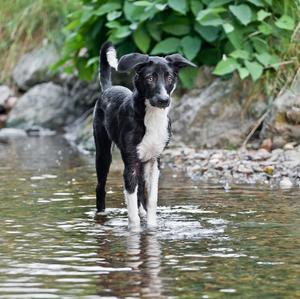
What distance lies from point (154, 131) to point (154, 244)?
1.01 meters

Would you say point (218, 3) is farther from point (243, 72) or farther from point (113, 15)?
point (113, 15)

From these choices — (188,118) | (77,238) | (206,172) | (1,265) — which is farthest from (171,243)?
(188,118)

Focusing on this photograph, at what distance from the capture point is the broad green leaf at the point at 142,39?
12883mm

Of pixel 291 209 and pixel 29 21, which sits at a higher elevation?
pixel 29 21

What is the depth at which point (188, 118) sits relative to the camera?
13.0 metres

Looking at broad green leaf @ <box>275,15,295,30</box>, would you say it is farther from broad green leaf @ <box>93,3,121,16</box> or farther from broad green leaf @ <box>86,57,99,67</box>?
broad green leaf @ <box>86,57,99,67</box>

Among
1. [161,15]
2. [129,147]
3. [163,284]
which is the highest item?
[161,15]

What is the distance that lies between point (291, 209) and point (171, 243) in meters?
1.81

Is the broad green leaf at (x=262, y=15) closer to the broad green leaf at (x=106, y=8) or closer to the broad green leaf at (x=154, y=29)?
the broad green leaf at (x=154, y=29)

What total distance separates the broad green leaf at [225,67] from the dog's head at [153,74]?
441 cm

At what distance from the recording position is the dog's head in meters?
7.56

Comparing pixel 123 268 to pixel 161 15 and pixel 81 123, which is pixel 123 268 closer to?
pixel 161 15

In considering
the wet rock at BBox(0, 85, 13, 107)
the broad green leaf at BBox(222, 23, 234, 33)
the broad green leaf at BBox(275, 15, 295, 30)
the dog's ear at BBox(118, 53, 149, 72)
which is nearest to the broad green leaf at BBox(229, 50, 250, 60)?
the broad green leaf at BBox(222, 23, 234, 33)

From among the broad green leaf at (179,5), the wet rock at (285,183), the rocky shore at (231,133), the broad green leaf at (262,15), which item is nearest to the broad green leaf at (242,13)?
the broad green leaf at (262,15)
